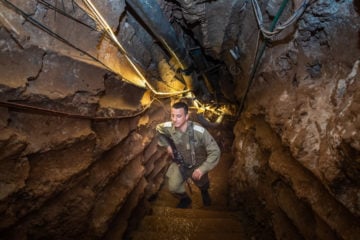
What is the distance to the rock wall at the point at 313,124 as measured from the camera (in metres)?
1.95

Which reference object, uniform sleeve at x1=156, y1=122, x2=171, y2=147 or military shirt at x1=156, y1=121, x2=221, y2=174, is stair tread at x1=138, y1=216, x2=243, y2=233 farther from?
uniform sleeve at x1=156, y1=122, x2=171, y2=147

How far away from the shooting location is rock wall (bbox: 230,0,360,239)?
1952 millimetres

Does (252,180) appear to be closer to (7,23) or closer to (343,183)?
(343,183)

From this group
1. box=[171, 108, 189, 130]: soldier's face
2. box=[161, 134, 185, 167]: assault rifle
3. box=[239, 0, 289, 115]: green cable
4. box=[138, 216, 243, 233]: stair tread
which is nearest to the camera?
box=[239, 0, 289, 115]: green cable

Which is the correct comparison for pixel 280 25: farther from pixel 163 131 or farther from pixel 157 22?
pixel 163 131

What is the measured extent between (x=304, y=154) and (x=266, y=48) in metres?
1.89

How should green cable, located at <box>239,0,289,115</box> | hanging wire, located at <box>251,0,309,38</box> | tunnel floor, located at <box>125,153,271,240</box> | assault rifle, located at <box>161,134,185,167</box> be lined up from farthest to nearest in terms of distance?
assault rifle, located at <box>161,134,185,167</box>, tunnel floor, located at <box>125,153,271,240</box>, green cable, located at <box>239,0,289,115</box>, hanging wire, located at <box>251,0,309,38</box>

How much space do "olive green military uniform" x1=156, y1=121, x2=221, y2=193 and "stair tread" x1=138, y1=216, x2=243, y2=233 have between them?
2.70ft

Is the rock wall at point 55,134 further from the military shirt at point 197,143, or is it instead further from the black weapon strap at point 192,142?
the black weapon strap at point 192,142

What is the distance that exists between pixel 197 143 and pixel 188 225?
148 cm

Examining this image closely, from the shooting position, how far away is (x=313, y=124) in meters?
2.44

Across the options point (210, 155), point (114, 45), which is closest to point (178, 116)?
point (210, 155)

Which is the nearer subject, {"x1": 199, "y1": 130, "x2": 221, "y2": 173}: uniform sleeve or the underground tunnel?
the underground tunnel

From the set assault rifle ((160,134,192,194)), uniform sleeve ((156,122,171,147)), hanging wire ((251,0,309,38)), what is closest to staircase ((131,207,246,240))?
assault rifle ((160,134,192,194))
